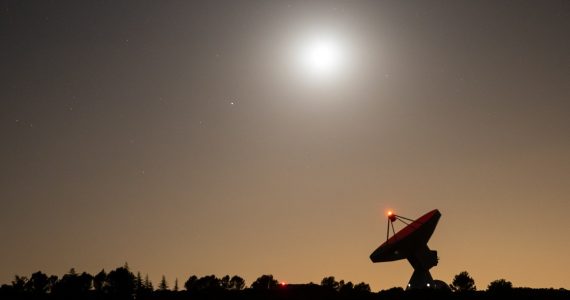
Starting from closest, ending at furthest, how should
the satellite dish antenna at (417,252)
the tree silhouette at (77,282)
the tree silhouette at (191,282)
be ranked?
the satellite dish antenna at (417,252)
the tree silhouette at (77,282)
the tree silhouette at (191,282)

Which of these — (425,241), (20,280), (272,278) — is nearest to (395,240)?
(425,241)

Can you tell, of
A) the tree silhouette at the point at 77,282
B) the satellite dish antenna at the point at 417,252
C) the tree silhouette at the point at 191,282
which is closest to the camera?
the satellite dish antenna at the point at 417,252

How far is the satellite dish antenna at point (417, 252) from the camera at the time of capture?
214 ft

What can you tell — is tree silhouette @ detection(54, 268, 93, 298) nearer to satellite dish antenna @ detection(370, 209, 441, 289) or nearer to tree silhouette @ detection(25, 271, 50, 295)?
tree silhouette @ detection(25, 271, 50, 295)

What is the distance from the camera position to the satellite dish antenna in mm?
65125

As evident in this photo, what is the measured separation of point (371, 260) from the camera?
6638cm

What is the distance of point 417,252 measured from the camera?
6669 cm

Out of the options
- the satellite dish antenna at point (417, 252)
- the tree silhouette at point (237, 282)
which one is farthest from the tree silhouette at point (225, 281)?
the satellite dish antenna at point (417, 252)

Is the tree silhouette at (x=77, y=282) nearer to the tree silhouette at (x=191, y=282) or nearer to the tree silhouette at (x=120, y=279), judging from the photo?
the tree silhouette at (x=120, y=279)

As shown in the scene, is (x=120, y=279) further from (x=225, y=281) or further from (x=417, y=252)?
(x=417, y=252)

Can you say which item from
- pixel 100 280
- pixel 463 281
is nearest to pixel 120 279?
pixel 100 280

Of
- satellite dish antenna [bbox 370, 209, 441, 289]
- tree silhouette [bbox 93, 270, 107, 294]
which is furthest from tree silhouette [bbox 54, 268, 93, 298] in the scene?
satellite dish antenna [bbox 370, 209, 441, 289]

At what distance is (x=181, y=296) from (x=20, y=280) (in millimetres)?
112932

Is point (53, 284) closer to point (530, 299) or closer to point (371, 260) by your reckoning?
point (371, 260)
